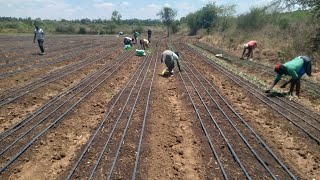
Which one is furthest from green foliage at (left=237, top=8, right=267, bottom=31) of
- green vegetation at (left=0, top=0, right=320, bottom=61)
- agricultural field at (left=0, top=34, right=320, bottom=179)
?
agricultural field at (left=0, top=34, right=320, bottom=179)

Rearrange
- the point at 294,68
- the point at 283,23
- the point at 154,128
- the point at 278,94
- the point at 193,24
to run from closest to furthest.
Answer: the point at 154,128, the point at 294,68, the point at 278,94, the point at 283,23, the point at 193,24

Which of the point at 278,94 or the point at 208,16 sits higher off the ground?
the point at 208,16

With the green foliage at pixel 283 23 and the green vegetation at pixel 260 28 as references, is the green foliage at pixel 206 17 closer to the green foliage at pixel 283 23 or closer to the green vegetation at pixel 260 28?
the green vegetation at pixel 260 28

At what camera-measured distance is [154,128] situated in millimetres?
6949

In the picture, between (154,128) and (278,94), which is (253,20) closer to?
(278,94)

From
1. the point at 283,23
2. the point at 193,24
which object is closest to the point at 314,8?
the point at 283,23

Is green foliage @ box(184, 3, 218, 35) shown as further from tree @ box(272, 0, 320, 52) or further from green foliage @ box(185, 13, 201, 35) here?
tree @ box(272, 0, 320, 52)

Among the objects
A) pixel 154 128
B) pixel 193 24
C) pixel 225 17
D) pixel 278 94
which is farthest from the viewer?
pixel 193 24

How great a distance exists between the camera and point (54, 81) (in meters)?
11.1

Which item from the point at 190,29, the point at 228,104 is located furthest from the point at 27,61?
the point at 190,29

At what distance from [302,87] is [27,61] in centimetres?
1236

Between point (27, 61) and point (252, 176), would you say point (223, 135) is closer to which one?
point (252, 176)

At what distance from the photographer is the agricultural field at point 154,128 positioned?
17.0ft

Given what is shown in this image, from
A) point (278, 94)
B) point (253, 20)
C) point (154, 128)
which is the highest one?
point (253, 20)
